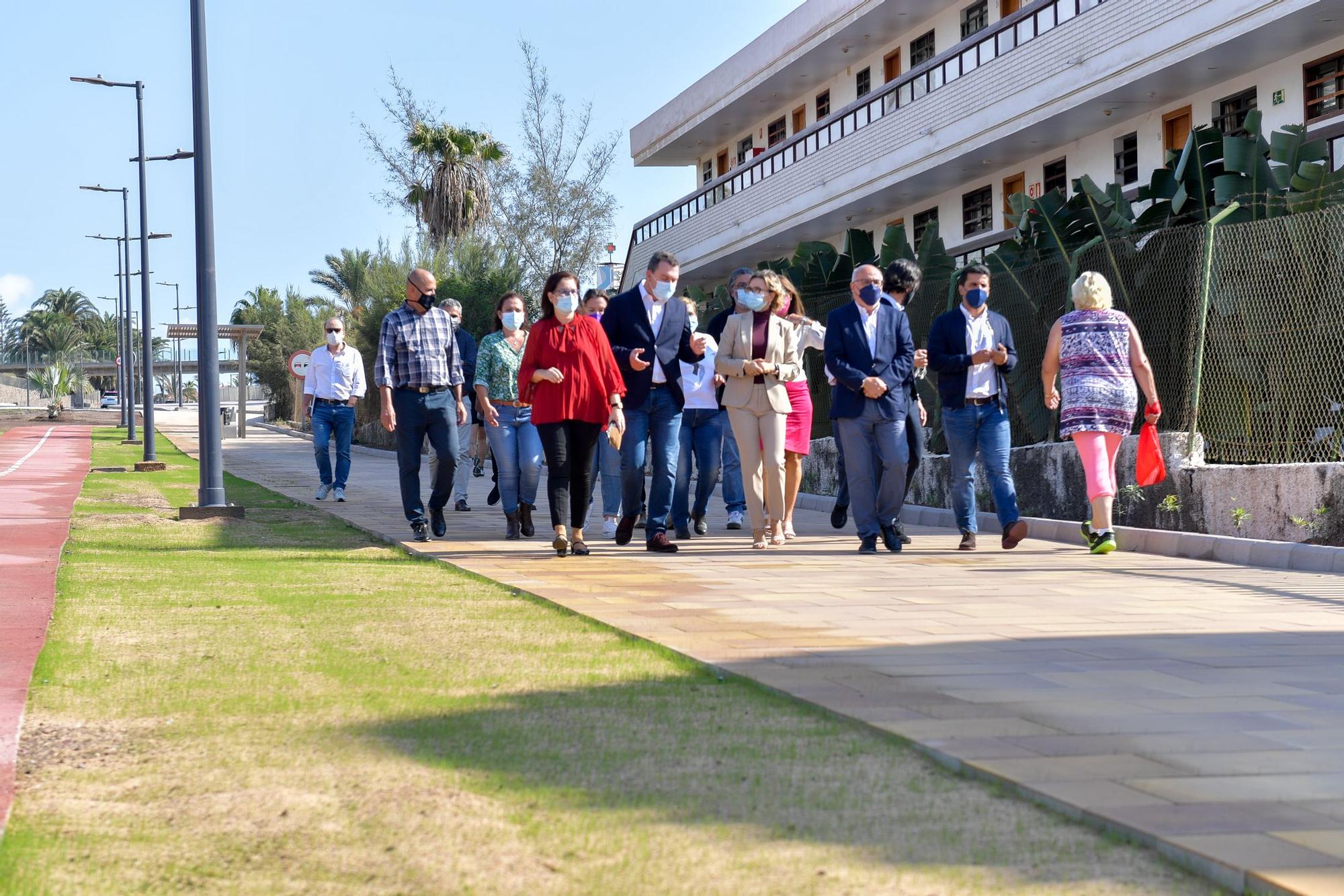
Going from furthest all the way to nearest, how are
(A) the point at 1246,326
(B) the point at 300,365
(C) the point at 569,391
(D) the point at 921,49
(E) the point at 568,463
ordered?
(D) the point at 921,49, (B) the point at 300,365, (A) the point at 1246,326, (E) the point at 568,463, (C) the point at 569,391

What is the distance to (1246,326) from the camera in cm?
1098

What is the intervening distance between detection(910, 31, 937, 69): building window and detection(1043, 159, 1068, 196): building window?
5.70 meters

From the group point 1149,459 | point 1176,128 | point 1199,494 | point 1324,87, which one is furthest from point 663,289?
point 1176,128

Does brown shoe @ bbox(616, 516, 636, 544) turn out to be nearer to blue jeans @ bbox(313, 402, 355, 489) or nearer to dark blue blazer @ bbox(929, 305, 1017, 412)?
dark blue blazer @ bbox(929, 305, 1017, 412)

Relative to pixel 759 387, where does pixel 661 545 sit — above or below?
below

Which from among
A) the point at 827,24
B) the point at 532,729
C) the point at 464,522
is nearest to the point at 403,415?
the point at 464,522

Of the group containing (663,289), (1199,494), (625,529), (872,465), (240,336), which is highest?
(240,336)

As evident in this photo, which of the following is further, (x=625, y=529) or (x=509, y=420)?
(x=509, y=420)

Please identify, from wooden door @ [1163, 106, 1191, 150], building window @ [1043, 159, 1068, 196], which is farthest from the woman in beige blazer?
building window @ [1043, 159, 1068, 196]

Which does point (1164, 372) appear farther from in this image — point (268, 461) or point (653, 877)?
point (268, 461)

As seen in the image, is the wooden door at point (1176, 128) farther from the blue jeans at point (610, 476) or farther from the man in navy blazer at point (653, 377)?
the man in navy blazer at point (653, 377)

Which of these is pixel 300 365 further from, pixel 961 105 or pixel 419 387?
pixel 961 105

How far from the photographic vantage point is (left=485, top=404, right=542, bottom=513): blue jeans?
38.0 ft

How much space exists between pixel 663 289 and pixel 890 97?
67.8 ft
